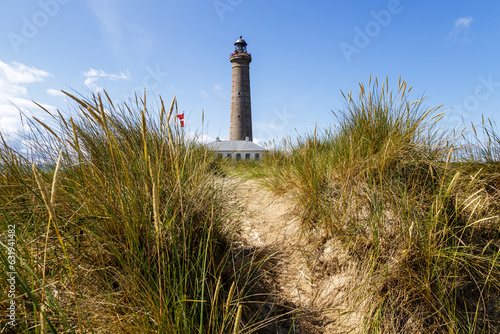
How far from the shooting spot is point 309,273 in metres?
2.13

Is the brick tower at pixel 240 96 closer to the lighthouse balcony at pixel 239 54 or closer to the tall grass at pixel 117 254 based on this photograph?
the lighthouse balcony at pixel 239 54

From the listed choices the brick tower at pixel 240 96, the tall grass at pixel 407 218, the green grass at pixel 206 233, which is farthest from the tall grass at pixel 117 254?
the brick tower at pixel 240 96

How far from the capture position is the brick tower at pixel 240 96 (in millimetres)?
26234

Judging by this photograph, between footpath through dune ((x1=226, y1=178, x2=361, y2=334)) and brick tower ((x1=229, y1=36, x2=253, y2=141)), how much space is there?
23771 millimetres

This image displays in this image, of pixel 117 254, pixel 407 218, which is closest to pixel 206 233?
pixel 117 254

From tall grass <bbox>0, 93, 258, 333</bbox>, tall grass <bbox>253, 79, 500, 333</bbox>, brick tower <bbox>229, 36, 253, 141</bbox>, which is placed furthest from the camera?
brick tower <bbox>229, 36, 253, 141</bbox>

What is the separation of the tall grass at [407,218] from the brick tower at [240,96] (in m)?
23.6

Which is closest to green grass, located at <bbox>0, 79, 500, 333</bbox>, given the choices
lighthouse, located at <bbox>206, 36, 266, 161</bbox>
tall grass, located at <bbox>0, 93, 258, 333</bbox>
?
tall grass, located at <bbox>0, 93, 258, 333</bbox>

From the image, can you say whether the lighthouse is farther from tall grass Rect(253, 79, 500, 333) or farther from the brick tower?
tall grass Rect(253, 79, 500, 333)

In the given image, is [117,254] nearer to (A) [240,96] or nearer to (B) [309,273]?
(B) [309,273]

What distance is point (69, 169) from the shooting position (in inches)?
68.2

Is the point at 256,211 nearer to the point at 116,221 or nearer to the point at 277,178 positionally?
the point at 277,178

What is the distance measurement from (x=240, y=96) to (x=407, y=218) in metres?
25.6

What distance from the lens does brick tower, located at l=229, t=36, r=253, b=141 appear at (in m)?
26.2
